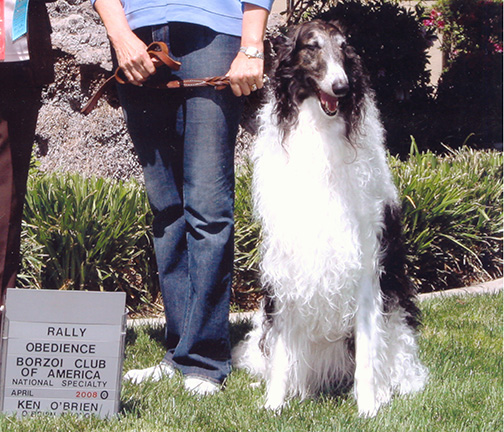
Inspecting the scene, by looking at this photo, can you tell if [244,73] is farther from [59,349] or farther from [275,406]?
[275,406]

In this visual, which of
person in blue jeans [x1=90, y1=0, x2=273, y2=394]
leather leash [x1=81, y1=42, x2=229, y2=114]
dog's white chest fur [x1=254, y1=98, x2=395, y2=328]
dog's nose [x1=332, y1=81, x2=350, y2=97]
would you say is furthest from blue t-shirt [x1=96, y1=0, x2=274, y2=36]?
dog's nose [x1=332, y1=81, x2=350, y2=97]

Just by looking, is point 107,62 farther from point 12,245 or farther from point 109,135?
point 12,245

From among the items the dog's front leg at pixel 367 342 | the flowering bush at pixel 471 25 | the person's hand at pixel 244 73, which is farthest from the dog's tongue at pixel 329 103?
the flowering bush at pixel 471 25

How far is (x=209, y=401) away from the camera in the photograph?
2.93 m

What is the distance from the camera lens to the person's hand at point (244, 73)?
278 cm

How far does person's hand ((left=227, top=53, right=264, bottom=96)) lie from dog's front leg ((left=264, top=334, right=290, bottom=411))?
1056 mm

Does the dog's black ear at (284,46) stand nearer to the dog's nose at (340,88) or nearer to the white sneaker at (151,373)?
the dog's nose at (340,88)

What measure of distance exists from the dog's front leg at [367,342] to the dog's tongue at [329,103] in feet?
2.29

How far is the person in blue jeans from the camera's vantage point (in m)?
2.86

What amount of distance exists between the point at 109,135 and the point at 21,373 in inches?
141

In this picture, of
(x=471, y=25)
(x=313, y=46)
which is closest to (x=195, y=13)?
(x=313, y=46)

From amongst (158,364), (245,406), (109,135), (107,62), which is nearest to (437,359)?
(245,406)

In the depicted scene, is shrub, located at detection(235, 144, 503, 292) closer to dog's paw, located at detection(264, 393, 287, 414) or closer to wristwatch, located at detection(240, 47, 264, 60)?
dog's paw, located at detection(264, 393, 287, 414)

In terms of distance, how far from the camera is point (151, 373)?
3199mm
